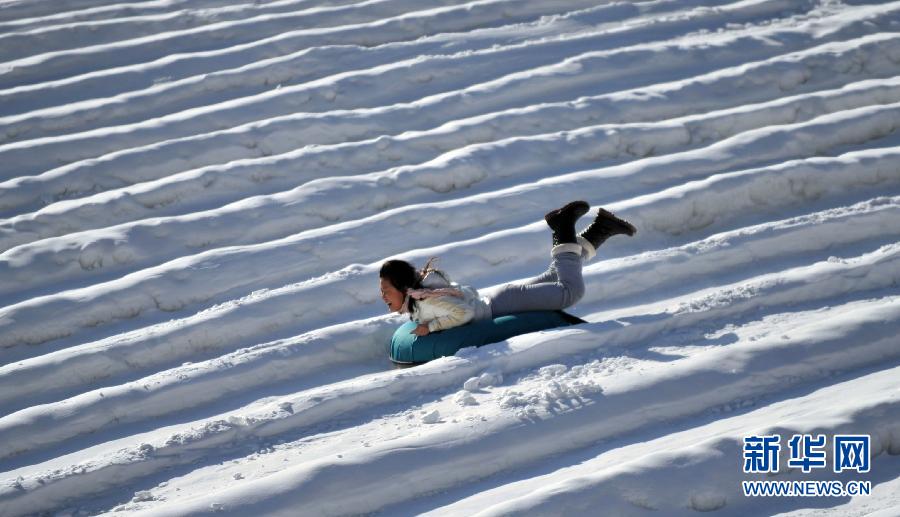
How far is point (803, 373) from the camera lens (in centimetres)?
240

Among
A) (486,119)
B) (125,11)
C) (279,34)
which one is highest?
(125,11)

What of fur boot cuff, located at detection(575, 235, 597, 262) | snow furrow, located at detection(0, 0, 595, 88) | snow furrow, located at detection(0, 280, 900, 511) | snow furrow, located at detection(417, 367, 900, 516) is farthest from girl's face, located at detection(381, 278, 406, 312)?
snow furrow, located at detection(0, 0, 595, 88)

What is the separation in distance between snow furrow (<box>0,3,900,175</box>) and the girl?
1147 millimetres

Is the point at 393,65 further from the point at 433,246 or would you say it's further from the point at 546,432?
the point at 546,432

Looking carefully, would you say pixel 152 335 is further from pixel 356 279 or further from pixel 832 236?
pixel 832 236

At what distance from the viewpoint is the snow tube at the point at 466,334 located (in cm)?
264

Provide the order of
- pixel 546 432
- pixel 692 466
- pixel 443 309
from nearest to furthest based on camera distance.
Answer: pixel 692 466, pixel 546 432, pixel 443 309

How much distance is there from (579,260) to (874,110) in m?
1.65

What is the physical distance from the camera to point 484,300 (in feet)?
9.16

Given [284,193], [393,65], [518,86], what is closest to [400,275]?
[284,193]

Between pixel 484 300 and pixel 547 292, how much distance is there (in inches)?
7.4

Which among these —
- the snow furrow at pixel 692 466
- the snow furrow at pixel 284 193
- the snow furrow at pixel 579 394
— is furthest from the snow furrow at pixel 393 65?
the snow furrow at pixel 692 466

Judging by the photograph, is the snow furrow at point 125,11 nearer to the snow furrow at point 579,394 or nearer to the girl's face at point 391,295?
the girl's face at point 391,295

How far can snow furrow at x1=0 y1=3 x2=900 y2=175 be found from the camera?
3650 mm
